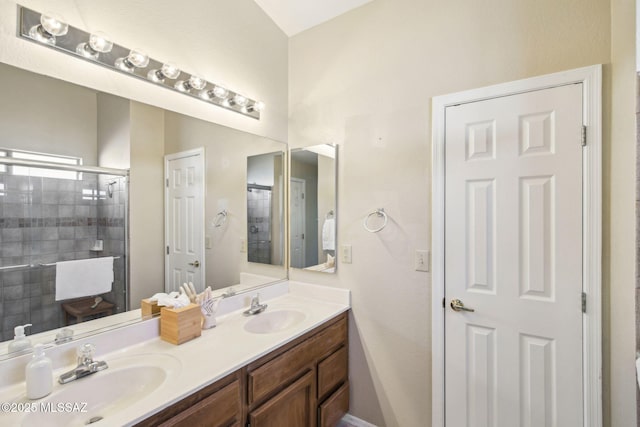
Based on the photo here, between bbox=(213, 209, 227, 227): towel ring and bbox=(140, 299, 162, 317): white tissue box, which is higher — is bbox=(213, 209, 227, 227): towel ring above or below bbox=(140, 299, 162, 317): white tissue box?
above

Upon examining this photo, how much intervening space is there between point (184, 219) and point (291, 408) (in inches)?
45.2

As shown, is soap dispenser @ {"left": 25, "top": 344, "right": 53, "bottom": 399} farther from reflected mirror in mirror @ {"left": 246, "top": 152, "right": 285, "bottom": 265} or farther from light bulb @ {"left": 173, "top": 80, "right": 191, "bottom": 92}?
light bulb @ {"left": 173, "top": 80, "right": 191, "bottom": 92}

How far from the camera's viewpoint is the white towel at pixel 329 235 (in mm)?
2082

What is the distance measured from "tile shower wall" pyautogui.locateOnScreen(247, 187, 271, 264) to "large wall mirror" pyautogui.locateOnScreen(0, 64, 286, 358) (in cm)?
32

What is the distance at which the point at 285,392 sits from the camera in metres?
1.46

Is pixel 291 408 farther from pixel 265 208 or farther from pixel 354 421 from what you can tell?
pixel 265 208

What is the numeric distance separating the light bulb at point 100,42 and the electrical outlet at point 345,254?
163 centimetres

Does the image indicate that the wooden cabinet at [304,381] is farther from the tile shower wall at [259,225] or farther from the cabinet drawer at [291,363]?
the tile shower wall at [259,225]

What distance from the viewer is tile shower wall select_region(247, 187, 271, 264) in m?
2.13

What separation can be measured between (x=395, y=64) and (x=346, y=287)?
1.46m

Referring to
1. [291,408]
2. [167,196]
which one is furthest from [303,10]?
[291,408]

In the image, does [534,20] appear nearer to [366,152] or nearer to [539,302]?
[366,152]

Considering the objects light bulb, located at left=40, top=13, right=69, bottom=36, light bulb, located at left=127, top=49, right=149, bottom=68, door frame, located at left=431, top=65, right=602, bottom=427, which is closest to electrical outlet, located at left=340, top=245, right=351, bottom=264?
door frame, located at left=431, top=65, right=602, bottom=427

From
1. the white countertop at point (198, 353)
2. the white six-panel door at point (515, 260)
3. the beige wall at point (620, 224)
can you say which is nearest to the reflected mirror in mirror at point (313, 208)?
the white countertop at point (198, 353)
